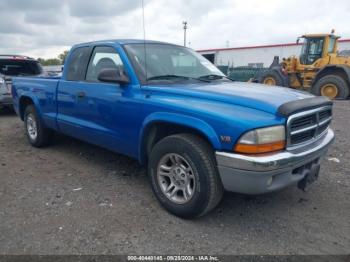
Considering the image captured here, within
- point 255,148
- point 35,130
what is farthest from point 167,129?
point 35,130

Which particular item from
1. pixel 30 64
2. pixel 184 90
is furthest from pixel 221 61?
pixel 184 90

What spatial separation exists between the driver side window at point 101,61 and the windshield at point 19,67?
5820mm

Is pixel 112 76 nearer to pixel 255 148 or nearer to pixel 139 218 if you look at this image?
pixel 139 218

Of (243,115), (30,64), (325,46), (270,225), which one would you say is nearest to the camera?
(243,115)

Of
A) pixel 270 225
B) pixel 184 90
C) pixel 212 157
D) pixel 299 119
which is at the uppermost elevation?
pixel 184 90

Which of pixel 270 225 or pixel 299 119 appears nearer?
pixel 299 119

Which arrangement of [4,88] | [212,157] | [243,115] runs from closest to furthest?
[243,115], [212,157], [4,88]

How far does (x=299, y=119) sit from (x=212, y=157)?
0.87m

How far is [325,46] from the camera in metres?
14.1

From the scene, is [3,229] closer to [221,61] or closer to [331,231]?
[331,231]

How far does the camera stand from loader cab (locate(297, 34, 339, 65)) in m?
14.2

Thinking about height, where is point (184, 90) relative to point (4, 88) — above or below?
above

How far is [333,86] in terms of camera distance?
1327cm

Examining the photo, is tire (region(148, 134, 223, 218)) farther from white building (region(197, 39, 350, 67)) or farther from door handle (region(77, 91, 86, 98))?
white building (region(197, 39, 350, 67))
